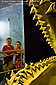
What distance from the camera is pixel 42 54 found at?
1896 millimetres

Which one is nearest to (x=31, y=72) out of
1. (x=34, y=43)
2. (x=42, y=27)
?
(x=42, y=27)

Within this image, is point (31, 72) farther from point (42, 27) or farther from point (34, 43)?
point (34, 43)

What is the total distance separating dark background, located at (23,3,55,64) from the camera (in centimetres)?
182

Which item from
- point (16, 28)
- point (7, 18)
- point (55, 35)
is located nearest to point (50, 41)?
point (55, 35)

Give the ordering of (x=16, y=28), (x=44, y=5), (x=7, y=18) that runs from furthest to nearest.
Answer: (x=7, y=18) < (x=16, y=28) < (x=44, y=5)

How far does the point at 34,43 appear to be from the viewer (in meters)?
1.87

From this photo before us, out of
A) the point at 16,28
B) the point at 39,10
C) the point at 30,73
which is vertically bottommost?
the point at 30,73

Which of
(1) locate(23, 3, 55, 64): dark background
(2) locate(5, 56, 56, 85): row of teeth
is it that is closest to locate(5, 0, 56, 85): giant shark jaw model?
(2) locate(5, 56, 56, 85): row of teeth

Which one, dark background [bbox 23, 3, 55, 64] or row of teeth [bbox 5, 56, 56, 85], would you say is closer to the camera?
row of teeth [bbox 5, 56, 56, 85]

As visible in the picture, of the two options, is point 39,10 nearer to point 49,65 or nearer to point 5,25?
point 49,65

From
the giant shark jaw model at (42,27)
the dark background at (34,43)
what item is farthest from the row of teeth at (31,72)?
the dark background at (34,43)

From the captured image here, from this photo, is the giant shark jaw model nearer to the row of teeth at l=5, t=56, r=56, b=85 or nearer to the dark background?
the row of teeth at l=5, t=56, r=56, b=85

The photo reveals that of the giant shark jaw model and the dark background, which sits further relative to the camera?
the dark background

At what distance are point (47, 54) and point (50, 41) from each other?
55.9 inches
